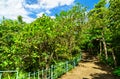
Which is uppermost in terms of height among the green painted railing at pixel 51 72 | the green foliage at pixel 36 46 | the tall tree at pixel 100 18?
the tall tree at pixel 100 18

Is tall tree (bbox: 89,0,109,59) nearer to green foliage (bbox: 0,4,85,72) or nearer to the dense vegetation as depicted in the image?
the dense vegetation

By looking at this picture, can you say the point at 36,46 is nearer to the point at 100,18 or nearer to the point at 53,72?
the point at 53,72

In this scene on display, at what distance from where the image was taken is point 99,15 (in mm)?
44062

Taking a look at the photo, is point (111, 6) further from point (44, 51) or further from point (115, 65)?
point (115, 65)

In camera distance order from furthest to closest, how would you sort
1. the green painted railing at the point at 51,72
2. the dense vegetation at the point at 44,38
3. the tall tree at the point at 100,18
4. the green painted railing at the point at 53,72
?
the tall tree at the point at 100,18 → the dense vegetation at the point at 44,38 → the green painted railing at the point at 53,72 → the green painted railing at the point at 51,72

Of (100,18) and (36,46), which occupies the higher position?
(100,18)

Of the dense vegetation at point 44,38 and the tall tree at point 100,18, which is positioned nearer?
the dense vegetation at point 44,38

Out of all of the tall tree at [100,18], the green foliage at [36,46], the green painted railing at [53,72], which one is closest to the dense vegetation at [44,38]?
the green foliage at [36,46]

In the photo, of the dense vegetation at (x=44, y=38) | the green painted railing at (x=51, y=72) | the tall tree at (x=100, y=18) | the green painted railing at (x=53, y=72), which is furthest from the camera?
the tall tree at (x=100, y=18)

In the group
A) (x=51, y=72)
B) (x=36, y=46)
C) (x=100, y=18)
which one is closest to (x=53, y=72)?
(x=51, y=72)

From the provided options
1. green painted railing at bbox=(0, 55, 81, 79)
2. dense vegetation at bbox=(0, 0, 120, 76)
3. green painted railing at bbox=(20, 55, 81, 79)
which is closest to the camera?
green painted railing at bbox=(0, 55, 81, 79)

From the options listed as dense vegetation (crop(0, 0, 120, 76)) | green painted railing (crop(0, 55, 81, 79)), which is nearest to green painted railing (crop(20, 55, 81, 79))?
green painted railing (crop(0, 55, 81, 79))

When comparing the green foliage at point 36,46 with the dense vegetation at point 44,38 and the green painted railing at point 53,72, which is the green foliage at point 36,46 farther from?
the green painted railing at point 53,72

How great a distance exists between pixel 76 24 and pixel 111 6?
1183cm
